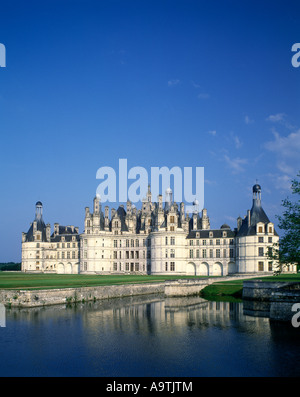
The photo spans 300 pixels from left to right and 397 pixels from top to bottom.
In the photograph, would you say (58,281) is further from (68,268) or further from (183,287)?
(68,268)

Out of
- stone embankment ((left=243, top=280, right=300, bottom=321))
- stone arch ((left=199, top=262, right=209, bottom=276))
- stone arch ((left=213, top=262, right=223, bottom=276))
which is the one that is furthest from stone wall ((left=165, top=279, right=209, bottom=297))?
stone arch ((left=199, top=262, right=209, bottom=276))

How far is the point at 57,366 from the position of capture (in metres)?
16.6

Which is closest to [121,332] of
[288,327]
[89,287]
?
[288,327]

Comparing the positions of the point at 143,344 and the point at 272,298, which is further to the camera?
the point at 272,298

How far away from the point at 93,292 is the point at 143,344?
1676 cm

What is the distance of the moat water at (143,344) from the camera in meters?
16.3

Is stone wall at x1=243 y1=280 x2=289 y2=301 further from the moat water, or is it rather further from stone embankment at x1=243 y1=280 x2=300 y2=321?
the moat water

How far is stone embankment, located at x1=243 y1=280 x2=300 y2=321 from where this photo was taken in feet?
88.5

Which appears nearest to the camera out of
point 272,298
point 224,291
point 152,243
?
point 272,298

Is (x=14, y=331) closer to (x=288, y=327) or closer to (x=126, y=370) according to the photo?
(x=126, y=370)

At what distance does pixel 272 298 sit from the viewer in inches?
1093

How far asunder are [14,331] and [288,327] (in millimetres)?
15159

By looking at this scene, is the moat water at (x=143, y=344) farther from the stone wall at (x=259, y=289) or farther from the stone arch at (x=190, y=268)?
the stone arch at (x=190, y=268)

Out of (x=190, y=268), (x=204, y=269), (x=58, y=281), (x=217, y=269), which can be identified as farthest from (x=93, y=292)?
(x=190, y=268)
